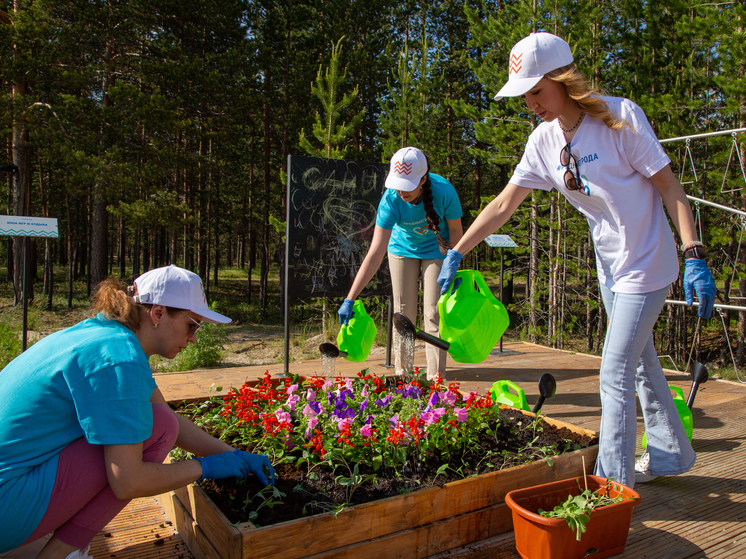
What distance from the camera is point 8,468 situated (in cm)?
114

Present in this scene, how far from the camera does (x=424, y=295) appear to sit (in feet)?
9.42

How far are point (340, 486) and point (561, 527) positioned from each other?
65 centimetres

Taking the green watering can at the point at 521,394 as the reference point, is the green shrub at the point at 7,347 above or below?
below

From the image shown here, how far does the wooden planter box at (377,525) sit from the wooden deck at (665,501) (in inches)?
2.6

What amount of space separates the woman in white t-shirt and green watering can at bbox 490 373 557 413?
453 millimetres

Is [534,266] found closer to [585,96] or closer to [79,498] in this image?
[585,96]

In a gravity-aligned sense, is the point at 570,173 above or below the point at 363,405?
above

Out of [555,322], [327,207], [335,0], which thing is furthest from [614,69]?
[327,207]

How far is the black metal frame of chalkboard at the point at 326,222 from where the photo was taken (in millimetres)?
3625

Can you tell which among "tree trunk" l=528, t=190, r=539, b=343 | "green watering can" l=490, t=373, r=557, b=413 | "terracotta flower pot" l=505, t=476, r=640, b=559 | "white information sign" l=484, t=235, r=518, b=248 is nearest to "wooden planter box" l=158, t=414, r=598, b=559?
"terracotta flower pot" l=505, t=476, r=640, b=559

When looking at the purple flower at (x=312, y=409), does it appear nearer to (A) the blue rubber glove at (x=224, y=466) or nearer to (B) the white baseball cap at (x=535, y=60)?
(A) the blue rubber glove at (x=224, y=466)

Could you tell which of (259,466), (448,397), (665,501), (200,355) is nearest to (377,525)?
(259,466)

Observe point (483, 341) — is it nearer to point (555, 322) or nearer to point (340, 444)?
point (340, 444)

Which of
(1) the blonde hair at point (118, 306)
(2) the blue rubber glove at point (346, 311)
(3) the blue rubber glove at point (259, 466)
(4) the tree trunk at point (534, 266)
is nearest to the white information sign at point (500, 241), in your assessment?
(2) the blue rubber glove at point (346, 311)
